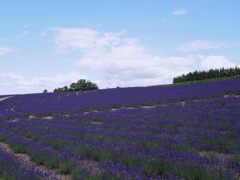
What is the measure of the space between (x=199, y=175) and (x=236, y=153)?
5.94 ft

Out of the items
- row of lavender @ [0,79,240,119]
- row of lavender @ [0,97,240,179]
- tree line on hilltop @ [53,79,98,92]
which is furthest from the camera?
tree line on hilltop @ [53,79,98,92]

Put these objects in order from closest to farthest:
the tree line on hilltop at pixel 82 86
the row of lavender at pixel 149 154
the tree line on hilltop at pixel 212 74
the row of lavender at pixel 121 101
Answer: the row of lavender at pixel 149 154 < the row of lavender at pixel 121 101 < the tree line on hilltop at pixel 212 74 < the tree line on hilltop at pixel 82 86

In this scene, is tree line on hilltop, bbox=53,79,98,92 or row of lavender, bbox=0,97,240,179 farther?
tree line on hilltop, bbox=53,79,98,92

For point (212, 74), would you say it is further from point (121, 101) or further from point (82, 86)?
point (121, 101)

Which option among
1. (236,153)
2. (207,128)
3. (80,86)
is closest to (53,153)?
(236,153)

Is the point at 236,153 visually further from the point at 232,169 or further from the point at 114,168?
the point at 114,168

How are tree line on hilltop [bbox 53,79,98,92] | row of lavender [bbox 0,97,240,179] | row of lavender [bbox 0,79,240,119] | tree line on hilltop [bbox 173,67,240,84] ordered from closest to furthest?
row of lavender [bbox 0,97,240,179]
row of lavender [bbox 0,79,240,119]
tree line on hilltop [bbox 173,67,240,84]
tree line on hilltop [bbox 53,79,98,92]

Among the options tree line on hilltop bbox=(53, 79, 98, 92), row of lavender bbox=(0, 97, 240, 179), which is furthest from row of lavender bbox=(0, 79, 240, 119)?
tree line on hilltop bbox=(53, 79, 98, 92)

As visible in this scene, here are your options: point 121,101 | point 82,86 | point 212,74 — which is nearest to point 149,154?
point 121,101

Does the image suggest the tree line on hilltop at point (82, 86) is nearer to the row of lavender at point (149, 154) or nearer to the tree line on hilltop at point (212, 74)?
the tree line on hilltop at point (212, 74)

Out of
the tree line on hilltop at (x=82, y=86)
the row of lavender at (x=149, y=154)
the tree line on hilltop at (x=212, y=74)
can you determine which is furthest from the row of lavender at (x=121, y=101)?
the tree line on hilltop at (x=82, y=86)

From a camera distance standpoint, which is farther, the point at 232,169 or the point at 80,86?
the point at 80,86

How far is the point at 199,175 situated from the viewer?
4297mm

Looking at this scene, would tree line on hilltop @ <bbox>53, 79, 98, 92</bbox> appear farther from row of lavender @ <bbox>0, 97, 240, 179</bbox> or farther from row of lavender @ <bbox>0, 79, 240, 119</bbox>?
row of lavender @ <bbox>0, 97, 240, 179</bbox>
